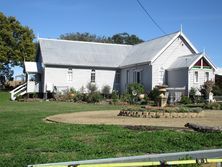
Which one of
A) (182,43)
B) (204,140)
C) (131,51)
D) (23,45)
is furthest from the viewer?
(23,45)

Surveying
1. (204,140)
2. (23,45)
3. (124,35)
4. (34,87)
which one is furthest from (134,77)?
(124,35)

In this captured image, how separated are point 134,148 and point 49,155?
2062mm

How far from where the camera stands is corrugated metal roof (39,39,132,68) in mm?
42625

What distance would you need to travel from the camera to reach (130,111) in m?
19.6

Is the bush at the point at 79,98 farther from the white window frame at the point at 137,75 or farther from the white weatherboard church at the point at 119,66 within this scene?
the white window frame at the point at 137,75

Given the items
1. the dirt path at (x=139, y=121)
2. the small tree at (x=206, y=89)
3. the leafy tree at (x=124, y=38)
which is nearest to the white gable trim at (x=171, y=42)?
the small tree at (x=206, y=89)

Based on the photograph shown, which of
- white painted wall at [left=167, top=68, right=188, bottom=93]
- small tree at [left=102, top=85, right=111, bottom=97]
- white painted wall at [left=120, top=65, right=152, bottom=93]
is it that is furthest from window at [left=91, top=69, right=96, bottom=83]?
white painted wall at [left=167, top=68, right=188, bottom=93]

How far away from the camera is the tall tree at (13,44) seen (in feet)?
184

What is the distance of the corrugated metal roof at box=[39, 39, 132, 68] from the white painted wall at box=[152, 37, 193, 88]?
20.8 feet

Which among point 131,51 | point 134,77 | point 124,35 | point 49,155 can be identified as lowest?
point 49,155

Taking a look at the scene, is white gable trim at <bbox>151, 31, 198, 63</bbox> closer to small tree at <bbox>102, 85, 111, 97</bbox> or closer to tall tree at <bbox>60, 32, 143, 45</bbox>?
small tree at <bbox>102, 85, 111, 97</bbox>

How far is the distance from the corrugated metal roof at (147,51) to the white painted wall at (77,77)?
2.23 m

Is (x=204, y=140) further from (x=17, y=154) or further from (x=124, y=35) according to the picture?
(x=124, y=35)

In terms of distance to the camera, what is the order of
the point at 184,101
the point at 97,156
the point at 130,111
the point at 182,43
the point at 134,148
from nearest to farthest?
the point at 97,156 → the point at 134,148 → the point at 130,111 → the point at 184,101 → the point at 182,43
